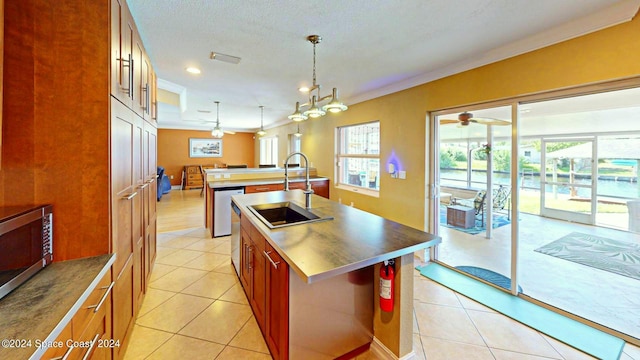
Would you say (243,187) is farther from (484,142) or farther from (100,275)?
(484,142)

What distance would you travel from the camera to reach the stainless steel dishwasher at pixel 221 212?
163 inches

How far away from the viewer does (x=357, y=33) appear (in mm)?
2162

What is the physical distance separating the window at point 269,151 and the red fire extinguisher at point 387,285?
7607mm

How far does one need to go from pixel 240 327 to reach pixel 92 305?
116 cm

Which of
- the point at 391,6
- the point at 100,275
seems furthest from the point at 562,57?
the point at 100,275

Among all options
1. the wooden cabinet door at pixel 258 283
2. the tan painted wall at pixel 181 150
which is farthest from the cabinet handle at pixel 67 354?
the tan painted wall at pixel 181 150

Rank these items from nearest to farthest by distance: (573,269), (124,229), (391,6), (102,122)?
(102,122) → (124,229) → (391,6) → (573,269)

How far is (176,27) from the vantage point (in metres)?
2.11

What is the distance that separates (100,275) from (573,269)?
427 centimetres

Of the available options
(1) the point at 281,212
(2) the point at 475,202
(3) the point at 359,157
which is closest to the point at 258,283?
(1) the point at 281,212

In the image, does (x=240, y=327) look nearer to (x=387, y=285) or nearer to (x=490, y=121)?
(x=387, y=285)

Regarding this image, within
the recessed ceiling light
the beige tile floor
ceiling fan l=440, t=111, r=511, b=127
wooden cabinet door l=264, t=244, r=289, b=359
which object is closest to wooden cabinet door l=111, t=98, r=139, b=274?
the beige tile floor

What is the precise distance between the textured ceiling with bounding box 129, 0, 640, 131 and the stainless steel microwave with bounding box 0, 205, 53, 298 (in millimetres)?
1536

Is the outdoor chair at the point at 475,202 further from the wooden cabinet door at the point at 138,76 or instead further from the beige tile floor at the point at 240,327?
the wooden cabinet door at the point at 138,76
